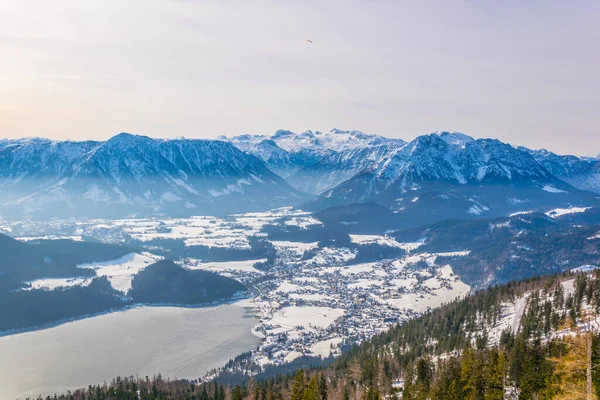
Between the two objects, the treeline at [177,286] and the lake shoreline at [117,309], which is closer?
the lake shoreline at [117,309]

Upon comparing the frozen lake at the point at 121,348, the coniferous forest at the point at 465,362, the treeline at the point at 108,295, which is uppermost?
the coniferous forest at the point at 465,362

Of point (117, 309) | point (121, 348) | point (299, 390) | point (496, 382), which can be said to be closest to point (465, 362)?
point (496, 382)

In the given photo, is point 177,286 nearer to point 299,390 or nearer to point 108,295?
point 108,295

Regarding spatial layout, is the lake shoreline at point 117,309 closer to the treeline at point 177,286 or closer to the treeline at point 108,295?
the treeline at point 108,295

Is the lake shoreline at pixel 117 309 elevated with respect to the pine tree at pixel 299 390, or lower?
lower

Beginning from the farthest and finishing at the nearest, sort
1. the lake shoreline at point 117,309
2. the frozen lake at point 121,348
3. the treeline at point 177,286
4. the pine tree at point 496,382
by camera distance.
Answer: the treeline at point 177,286
the lake shoreline at point 117,309
the frozen lake at point 121,348
the pine tree at point 496,382

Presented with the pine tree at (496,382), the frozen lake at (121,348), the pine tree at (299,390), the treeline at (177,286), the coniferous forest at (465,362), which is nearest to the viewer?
the pine tree at (496,382)

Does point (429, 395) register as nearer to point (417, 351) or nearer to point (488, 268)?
point (417, 351)

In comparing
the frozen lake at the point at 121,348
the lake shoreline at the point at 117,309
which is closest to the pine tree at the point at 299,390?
the frozen lake at the point at 121,348

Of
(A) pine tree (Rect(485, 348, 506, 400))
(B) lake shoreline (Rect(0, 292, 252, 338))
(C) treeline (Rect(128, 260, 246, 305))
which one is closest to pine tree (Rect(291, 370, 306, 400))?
(A) pine tree (Rect(485, 348, 506, 400))
